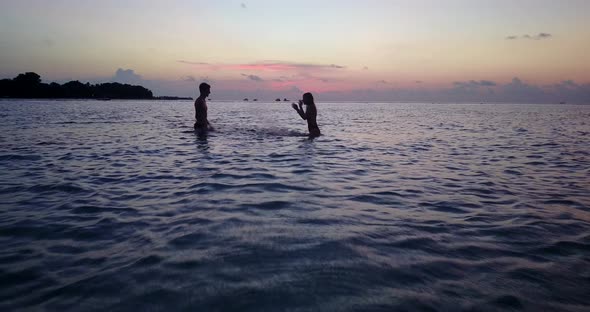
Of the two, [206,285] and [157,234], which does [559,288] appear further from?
[157,234]

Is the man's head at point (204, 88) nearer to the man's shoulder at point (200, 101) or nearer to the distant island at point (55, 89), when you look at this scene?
the man's shoulder at point (200, 101)

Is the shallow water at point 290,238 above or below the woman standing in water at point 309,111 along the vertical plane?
below

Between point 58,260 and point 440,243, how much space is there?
4.66 metres

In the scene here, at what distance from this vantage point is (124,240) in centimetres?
427

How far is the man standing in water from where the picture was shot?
1644cm

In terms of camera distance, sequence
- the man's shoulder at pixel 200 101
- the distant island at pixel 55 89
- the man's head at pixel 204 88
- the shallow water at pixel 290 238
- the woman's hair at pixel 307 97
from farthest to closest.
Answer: the distant island at pixel 55 89 → the man's shoulder at pixel 200 101 → the man's head at pixel 204 88 → the woman's hair at pixel 307 97 → the shallow water at pixel 290 238

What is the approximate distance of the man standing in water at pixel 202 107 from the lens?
16438 mm

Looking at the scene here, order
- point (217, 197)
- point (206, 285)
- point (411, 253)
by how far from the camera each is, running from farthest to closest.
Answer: point (217, 197)
point (411, 253)
point (206, 285)

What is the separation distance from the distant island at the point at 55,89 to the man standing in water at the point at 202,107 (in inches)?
5322

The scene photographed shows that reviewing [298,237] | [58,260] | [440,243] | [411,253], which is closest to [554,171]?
[440,243]

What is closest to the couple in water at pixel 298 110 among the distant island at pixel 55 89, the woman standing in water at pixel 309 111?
the woman standing in water at pixel 309 111

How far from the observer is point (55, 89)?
125m

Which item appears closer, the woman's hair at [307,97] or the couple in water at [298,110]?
the woman's hair at [307,97]

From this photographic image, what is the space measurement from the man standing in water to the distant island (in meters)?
135
